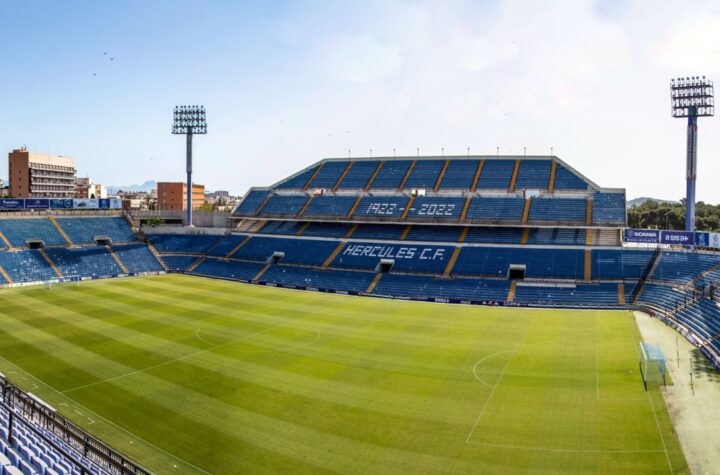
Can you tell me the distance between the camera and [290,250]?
56094mm

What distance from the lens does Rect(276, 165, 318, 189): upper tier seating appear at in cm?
7028

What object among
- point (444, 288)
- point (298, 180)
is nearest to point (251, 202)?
point (298, 180)

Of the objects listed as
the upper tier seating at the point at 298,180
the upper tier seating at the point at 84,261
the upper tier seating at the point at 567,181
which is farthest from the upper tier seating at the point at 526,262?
the upper tier seating at the point at 84,261

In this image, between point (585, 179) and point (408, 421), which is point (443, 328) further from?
point (585, 179)

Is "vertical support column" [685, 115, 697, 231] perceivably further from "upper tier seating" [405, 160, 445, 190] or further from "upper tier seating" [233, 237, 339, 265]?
"upper tier seating" [233, 237, 339, 265]

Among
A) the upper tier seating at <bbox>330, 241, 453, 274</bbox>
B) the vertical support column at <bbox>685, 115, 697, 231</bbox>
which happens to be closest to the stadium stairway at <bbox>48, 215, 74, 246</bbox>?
the upper tier seating at <bbox>330, 241, 453, 274</bbox>

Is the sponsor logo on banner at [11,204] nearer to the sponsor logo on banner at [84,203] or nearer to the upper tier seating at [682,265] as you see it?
the sponsor logo on banner at [84,203]

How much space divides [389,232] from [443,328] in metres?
25.7

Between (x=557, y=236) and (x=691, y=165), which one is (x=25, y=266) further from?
(x=691, y=165)

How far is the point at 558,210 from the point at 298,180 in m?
36.2

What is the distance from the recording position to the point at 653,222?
85625 millimetres

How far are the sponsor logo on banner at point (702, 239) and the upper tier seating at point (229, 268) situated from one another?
40.1m

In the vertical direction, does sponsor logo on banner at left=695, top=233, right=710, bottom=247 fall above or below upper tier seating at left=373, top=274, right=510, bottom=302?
above

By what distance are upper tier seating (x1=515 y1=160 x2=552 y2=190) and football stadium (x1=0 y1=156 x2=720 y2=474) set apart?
34 centimetres
